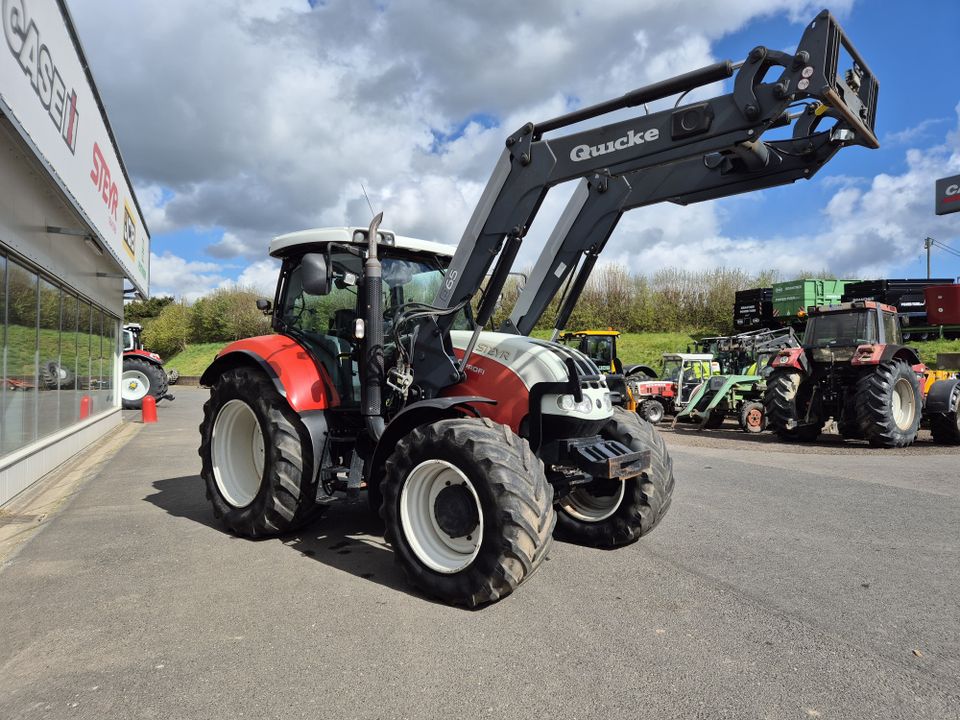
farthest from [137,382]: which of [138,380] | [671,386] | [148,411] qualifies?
[671,386]

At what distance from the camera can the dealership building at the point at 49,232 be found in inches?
230

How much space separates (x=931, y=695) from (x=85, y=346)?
12038mm

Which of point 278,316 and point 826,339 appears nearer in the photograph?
point 278,316

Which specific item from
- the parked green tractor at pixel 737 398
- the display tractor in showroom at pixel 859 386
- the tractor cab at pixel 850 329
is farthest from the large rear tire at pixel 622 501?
the parked green tractor at pixel 737 398

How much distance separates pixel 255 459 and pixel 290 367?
43.8 inches

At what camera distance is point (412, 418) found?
163 inches

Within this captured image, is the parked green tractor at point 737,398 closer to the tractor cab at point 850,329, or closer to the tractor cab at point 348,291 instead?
the tractor cab at point 850,329

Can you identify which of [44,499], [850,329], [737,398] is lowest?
[44,499]

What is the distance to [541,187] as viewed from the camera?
4121mm

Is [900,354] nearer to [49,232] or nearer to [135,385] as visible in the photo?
[49,232]

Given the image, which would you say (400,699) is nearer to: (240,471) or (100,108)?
(240,471)

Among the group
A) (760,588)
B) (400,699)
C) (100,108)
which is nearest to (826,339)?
(760,588)

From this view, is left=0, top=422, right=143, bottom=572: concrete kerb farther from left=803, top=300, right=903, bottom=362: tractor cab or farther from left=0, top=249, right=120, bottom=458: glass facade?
left=803, top=300, right=903, bottom=362: tractor cab

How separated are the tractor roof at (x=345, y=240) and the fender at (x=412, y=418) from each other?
1.51m
